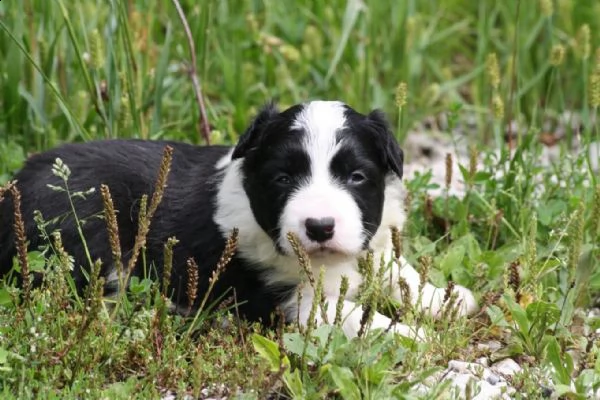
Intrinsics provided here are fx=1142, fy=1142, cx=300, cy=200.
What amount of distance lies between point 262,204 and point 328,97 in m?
3.14

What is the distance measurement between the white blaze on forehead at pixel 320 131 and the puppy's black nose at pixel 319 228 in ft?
0.91

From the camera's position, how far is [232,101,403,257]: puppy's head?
4416 millimetres

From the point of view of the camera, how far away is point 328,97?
7785 mm

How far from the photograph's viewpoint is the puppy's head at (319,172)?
442 cm

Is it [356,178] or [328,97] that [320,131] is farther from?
[328,97]

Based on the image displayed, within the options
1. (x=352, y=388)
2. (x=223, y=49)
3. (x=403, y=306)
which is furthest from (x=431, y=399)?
(x=223, y=49)

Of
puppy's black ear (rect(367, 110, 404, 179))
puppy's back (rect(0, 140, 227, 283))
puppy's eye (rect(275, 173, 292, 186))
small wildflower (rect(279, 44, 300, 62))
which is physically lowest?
puppy's back (rect(0, 140, 227, 283))

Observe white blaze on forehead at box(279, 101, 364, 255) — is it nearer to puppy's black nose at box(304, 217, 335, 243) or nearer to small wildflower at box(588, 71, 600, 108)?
puppy's black nose at box(304, 217, 335, 243)

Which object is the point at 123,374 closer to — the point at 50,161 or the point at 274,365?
the point at 274,365

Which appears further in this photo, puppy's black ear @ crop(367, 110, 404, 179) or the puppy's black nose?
puppy's black ear @ crop(367, 110, 404, 179)

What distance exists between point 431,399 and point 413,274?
4.60ft

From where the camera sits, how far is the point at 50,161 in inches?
208

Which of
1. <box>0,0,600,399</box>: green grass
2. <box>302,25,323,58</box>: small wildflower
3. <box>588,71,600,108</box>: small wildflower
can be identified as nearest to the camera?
<box>0,0,600,399</box>: green grass

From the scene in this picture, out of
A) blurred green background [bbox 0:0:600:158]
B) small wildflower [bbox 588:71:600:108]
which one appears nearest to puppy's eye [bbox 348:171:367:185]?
blurred green background [bbox 0:0:600:158]
